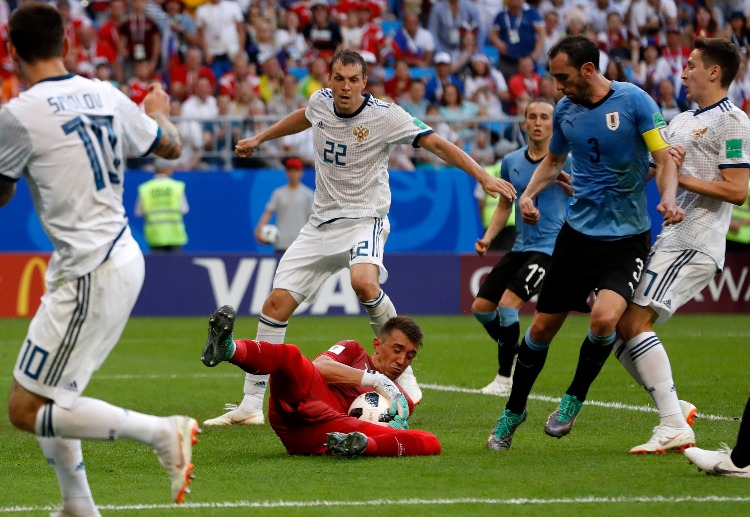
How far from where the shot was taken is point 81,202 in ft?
17.2

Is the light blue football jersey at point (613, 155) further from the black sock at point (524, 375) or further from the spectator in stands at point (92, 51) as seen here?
the spectator in stands at point (92, 51)

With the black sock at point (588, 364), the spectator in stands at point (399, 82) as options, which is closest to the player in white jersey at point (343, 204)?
the black sock at point (588, 364)

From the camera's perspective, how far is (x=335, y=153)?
9062mm

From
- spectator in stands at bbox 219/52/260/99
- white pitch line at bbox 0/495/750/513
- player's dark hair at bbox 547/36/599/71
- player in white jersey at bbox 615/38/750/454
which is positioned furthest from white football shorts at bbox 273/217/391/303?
spectator in stands at bbox 219/52/260/99

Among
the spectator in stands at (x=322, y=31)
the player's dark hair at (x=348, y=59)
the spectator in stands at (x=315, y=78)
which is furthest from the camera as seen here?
the spectator in stands at (x=322, y=31)

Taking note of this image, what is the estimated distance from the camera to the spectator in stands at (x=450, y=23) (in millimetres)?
22438

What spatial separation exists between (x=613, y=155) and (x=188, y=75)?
13.8 m

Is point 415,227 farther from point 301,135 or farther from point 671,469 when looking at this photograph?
point 671,469

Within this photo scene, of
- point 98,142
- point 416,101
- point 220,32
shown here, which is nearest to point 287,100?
point 416,101

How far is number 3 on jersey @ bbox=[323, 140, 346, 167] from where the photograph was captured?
29.7 feet

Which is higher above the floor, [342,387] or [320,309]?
[342,387]

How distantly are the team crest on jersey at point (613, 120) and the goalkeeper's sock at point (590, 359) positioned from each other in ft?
4.01

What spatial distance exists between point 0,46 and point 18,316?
4816mm

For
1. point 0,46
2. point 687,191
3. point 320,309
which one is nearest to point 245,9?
point 0,46
